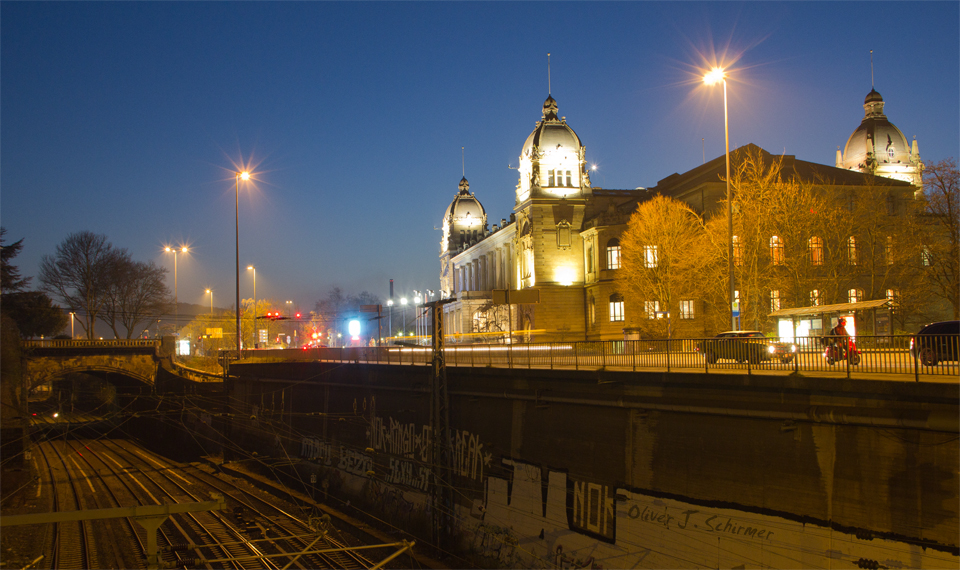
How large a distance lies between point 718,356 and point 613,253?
5083cm

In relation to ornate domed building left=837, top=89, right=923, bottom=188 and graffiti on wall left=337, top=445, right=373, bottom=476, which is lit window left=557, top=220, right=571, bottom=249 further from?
graffiti on wall left=337, top=445, right=373, bottom=476

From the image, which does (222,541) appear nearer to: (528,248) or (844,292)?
(844,292)

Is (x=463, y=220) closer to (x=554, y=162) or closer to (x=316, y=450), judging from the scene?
(x=554, y=162)

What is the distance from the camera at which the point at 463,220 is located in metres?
134

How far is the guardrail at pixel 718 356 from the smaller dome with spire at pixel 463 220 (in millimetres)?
101284

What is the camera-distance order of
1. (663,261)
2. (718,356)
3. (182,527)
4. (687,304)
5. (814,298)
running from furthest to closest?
1. (687,304)
2. (663,261)
3. (814,298)
4. (182,527)
5. (718,356)

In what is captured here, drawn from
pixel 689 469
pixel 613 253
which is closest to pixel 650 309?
pixel 613 253

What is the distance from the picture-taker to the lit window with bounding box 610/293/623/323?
6806 centimetres

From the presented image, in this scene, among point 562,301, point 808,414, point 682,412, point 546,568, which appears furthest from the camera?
point 562,301

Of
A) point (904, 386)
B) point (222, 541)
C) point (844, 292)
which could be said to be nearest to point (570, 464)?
point (904, 386)

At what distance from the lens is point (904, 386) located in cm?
1315

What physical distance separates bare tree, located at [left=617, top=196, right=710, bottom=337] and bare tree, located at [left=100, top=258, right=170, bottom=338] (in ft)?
194

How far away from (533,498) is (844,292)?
1396 inches

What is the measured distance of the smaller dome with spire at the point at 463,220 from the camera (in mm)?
133500
